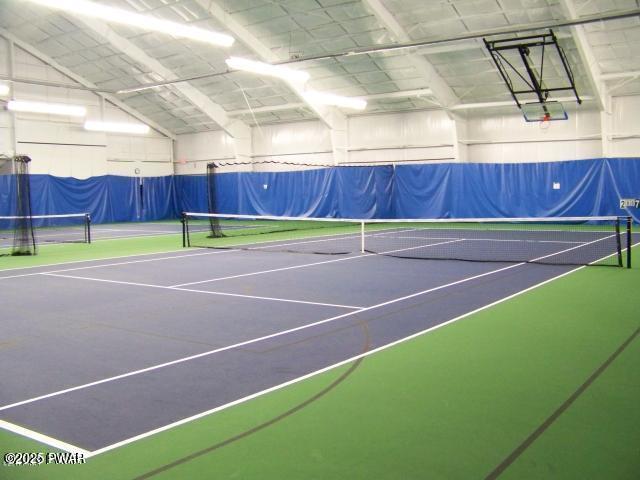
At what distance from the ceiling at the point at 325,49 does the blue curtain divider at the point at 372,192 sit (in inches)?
113

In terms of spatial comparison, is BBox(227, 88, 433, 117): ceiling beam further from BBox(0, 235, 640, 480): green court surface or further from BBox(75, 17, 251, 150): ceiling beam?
BBox(0, 235, 640, 480): green court surface

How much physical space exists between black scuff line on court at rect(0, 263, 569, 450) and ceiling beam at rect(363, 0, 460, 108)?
12.9 m

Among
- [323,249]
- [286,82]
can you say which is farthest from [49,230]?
[323,249]

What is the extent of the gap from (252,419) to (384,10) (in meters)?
16.6

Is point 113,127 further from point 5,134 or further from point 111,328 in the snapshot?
point 111,328

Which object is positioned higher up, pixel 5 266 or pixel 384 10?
pixel 384 10

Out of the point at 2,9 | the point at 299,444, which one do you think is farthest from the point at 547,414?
the point at 2,9

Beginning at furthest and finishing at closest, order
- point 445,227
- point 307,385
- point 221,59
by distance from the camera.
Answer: point 221,59, point 445,227, point 307,385

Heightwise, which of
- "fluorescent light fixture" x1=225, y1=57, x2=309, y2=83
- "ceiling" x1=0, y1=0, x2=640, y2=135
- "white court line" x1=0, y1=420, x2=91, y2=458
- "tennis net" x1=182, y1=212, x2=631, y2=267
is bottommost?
"white court line" x1=0, y1=420, x2=91, y2=458

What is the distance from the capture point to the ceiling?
18578mm

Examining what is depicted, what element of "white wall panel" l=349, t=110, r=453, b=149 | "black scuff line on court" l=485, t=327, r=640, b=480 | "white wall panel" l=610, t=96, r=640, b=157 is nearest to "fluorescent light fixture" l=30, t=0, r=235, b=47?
"black scuff line on court" l=485, t=327, r=640, b=480

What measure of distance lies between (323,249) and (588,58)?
35.4 ft

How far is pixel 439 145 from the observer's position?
26.5 metres

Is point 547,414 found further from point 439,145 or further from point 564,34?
point 439,145
